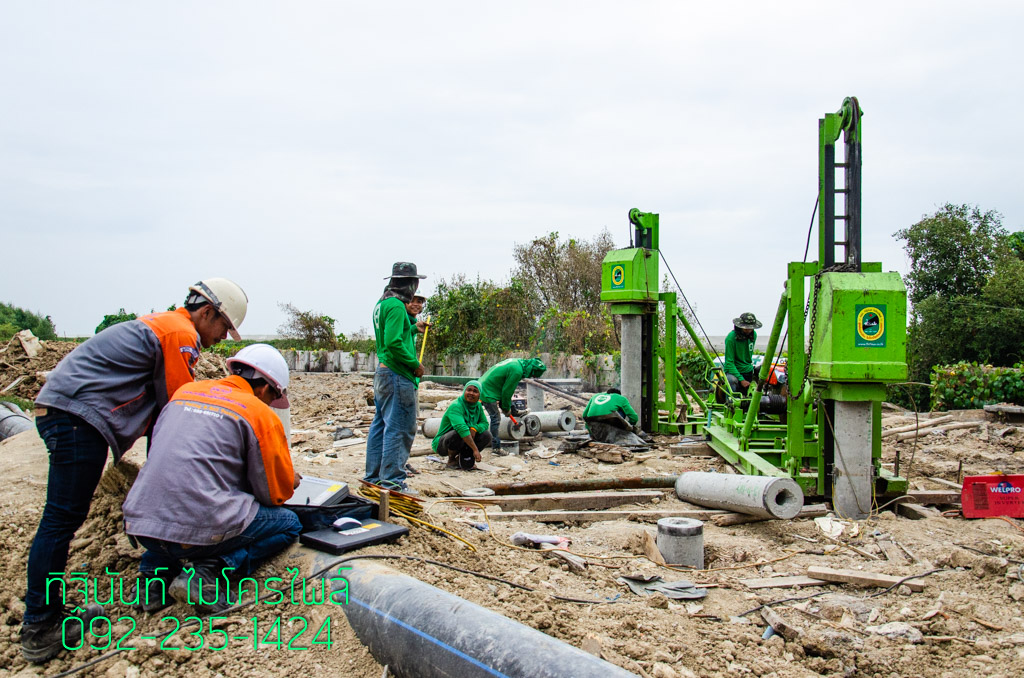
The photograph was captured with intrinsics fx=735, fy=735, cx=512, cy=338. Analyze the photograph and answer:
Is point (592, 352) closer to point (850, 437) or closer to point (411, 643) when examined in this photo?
point (850, 437)

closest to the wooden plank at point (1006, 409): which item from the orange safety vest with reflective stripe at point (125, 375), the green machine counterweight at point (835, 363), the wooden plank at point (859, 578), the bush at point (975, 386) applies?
the bush at point (975, 386)

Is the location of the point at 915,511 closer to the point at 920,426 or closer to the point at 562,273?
the point at 920,426

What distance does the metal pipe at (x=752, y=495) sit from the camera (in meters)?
5.63

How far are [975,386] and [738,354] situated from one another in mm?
5260

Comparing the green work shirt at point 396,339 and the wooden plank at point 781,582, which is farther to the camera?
the green work shirt at point 396,339

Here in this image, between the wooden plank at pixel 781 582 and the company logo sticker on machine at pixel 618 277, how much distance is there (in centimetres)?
619

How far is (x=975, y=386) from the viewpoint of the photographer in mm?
12359

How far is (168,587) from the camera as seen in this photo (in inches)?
141

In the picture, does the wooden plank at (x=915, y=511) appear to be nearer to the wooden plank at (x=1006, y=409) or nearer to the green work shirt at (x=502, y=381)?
the green work shirt at (x=502, y=381)

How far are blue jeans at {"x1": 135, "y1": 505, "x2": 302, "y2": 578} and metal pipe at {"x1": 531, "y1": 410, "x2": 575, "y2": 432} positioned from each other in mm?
6869

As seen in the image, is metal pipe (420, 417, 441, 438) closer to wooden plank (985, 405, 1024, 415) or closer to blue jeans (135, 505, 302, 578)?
blue jeans (135, 505, 302, 578)

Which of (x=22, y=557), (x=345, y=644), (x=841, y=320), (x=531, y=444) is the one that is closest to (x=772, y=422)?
(x=531, y=444)

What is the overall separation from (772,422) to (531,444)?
311 centimetres

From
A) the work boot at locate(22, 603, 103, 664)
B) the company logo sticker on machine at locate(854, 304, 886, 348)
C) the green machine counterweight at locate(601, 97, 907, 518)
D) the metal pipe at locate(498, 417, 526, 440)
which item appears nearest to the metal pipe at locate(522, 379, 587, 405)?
the metal pipe at locate(498, 417, 526, 440)
